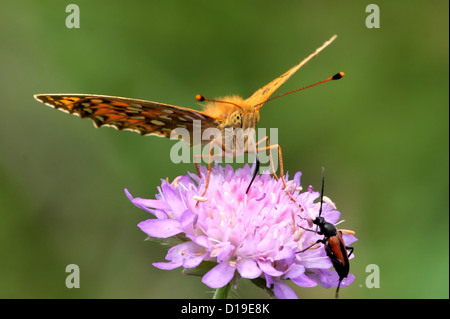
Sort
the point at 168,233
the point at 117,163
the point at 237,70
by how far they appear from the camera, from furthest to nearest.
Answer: the point at 237,70 < the point at 117,163 < the point at 168,233

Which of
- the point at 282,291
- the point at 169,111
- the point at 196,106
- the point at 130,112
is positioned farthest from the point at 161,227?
the point at 196,106

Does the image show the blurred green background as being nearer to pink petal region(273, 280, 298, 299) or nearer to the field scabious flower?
the field scabious flower

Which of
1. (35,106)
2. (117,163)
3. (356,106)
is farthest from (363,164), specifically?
(35,106)

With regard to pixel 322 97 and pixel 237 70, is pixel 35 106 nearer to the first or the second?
pixel 237 70

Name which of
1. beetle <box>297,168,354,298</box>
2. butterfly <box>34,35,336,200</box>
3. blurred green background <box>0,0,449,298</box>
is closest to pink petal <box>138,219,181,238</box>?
butterfly <box>34,35,336,200</box>

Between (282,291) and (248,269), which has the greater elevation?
(248,269)

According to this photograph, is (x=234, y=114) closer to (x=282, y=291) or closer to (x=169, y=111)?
(x=169, y=111)
